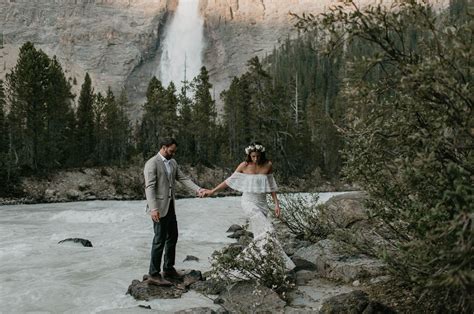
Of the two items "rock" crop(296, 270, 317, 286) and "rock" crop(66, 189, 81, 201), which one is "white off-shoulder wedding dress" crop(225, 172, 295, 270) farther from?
"rock" crop(66, 189, 81, 201)

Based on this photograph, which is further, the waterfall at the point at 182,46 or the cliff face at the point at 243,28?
the cliff face at the point at 243,28

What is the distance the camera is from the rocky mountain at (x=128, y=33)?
115875mm

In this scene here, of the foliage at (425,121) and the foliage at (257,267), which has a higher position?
the foliage at (425,121)

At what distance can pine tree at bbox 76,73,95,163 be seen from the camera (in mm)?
62188

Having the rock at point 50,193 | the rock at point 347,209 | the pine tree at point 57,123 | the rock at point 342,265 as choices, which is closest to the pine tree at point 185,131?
the pine tree at point 57,123

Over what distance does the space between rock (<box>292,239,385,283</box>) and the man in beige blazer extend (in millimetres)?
2761

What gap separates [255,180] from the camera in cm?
891

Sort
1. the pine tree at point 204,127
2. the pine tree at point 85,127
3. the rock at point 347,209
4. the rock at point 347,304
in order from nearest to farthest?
the rock at point 347,304
the rock at point 347,209
the pine tree at point 85,127
the pine tree at point 204,127

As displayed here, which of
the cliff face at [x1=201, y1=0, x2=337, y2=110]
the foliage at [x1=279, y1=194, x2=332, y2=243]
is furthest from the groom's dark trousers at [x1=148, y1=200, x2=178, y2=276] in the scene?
the cliff face at [x1=201, y1=0, x2=337, y2=110]

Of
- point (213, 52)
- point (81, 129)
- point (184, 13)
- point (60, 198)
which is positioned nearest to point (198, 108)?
point (81, 129)

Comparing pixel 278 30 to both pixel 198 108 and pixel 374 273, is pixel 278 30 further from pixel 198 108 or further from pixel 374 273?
pixel 374 273

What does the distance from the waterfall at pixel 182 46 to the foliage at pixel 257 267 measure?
11672 cm

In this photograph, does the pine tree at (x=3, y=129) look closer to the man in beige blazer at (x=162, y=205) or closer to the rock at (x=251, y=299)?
the man in beige blazer at (x=162, y=205)

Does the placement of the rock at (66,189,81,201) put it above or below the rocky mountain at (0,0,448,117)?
below
